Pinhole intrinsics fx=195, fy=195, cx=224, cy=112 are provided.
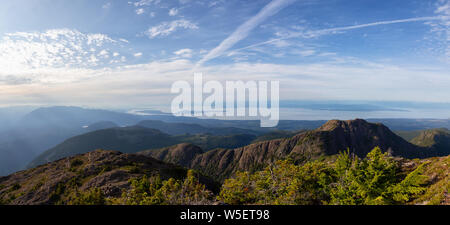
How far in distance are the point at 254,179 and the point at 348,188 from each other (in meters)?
8.71

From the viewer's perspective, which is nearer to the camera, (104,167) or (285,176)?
(285,176)

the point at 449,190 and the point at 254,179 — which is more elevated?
the point at 449,190

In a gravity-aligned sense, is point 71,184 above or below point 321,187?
below

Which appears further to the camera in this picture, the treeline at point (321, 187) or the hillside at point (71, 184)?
the hillside at point (71, 184)

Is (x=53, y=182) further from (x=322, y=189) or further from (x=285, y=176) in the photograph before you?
(x=322, y=189)

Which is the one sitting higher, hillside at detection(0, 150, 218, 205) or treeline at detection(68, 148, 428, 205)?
treeline at detection(68, 148, 428, 205)

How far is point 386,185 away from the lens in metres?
15.1

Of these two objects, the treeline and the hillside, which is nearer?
the treeline

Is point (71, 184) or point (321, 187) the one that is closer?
point (321, 187)

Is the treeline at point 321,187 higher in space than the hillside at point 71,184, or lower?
higher
